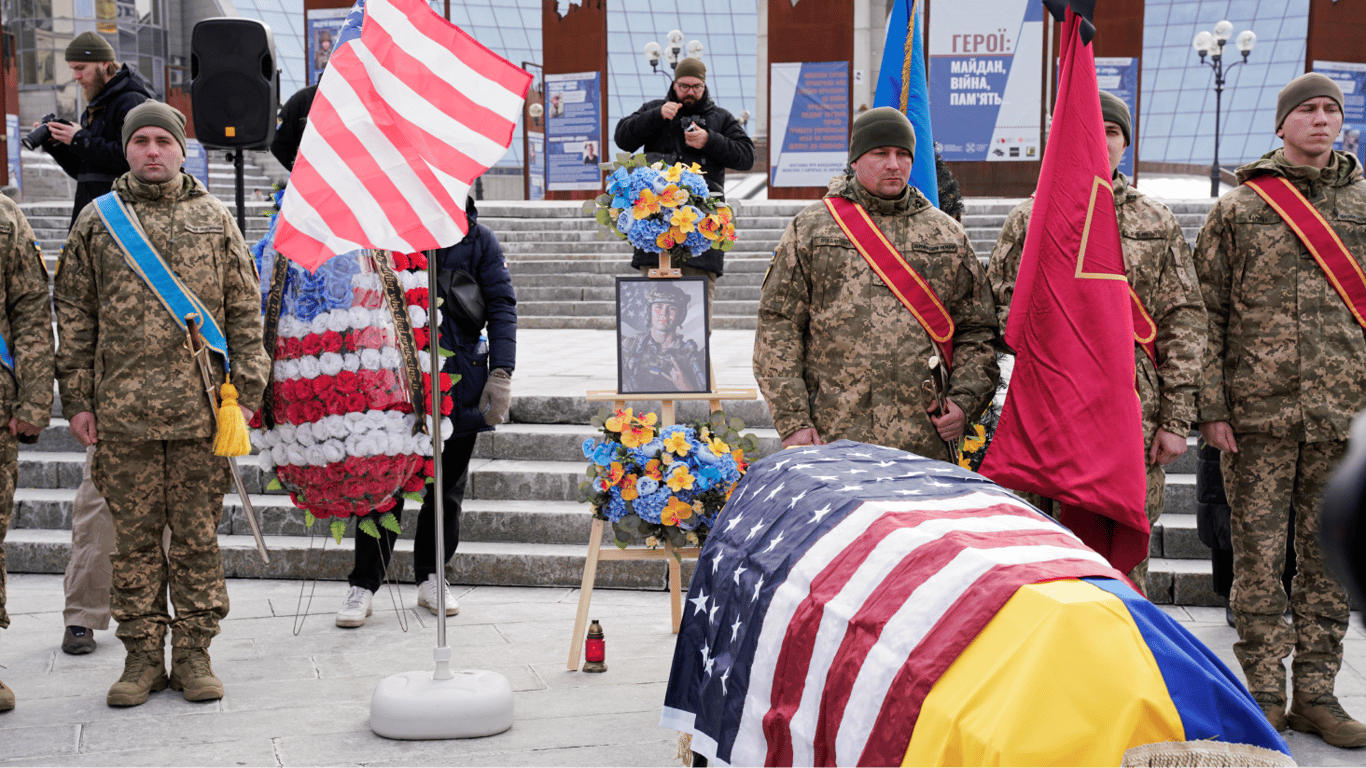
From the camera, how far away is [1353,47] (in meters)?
19.6

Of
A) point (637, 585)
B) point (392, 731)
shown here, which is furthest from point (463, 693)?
point (637, 585)

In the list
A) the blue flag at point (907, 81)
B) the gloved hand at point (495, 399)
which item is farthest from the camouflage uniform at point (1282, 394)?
the gloved hand at point (495, 399)

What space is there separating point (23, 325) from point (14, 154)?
2137 cm

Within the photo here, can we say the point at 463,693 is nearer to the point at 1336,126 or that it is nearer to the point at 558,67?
the point at 1336,126

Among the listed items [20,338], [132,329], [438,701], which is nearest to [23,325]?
[20,338]

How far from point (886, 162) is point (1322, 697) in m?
2.28

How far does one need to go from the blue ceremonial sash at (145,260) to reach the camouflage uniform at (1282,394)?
11.7 feet

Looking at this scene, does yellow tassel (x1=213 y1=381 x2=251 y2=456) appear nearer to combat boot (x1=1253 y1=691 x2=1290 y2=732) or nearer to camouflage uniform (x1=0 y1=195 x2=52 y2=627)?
camouflage uniform (x1=0 y1=195 x2=52 y2=627)

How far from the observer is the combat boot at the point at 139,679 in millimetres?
4238

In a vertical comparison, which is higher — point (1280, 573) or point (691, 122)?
point (691, 122)

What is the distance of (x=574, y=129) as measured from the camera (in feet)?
72.2

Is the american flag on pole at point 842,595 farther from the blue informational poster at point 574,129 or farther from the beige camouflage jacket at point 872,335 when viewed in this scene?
the blue informational poster at point 574,129

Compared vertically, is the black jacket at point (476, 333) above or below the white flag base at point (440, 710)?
above

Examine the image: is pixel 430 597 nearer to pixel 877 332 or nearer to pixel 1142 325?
pixel 877 332
